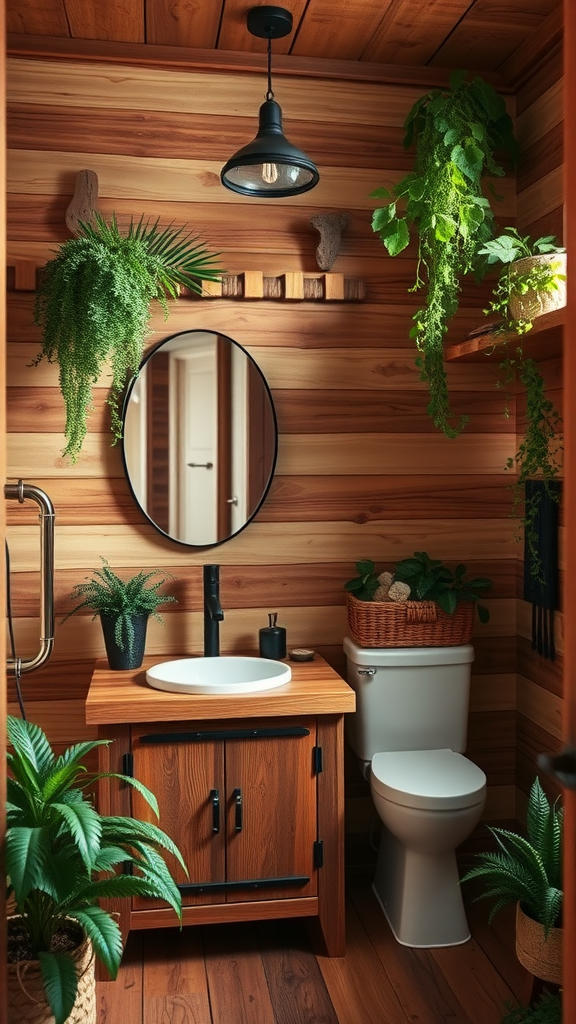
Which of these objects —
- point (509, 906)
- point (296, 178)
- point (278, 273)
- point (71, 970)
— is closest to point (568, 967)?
point (71, 970)

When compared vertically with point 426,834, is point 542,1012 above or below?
below

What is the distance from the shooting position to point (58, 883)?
5.68ft

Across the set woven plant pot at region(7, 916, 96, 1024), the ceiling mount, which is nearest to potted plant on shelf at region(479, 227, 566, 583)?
the ceiling mount

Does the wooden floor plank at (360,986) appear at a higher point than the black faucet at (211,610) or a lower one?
lower

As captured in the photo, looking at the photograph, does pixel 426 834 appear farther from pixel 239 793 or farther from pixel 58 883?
pixel 58 883

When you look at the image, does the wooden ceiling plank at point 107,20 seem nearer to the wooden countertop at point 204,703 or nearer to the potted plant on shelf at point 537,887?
the wooden countertop at point 204,703

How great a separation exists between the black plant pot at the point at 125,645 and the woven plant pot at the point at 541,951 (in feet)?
4.30

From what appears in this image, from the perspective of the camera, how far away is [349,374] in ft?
9.90

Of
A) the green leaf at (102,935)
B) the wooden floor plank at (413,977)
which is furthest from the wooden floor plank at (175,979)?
the green leaf at (102,935)

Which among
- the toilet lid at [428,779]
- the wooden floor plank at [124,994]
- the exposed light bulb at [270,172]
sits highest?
the exposed light bulb at [270,172]

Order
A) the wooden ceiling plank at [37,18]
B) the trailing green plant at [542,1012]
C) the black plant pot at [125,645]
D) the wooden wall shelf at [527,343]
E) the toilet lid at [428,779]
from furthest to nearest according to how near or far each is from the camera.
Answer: the black plant pot at [125,645]
the wooden ceiling plank at [37,18]
the toilet lid at [428,779]
the wooden wall shelf at [527,343]
the trailing green plant at [542,1012]

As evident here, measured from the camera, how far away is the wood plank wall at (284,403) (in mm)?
2842

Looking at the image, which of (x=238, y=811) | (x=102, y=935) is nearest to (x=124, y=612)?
(x=238, y=811)

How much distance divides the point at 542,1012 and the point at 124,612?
1508 mm
